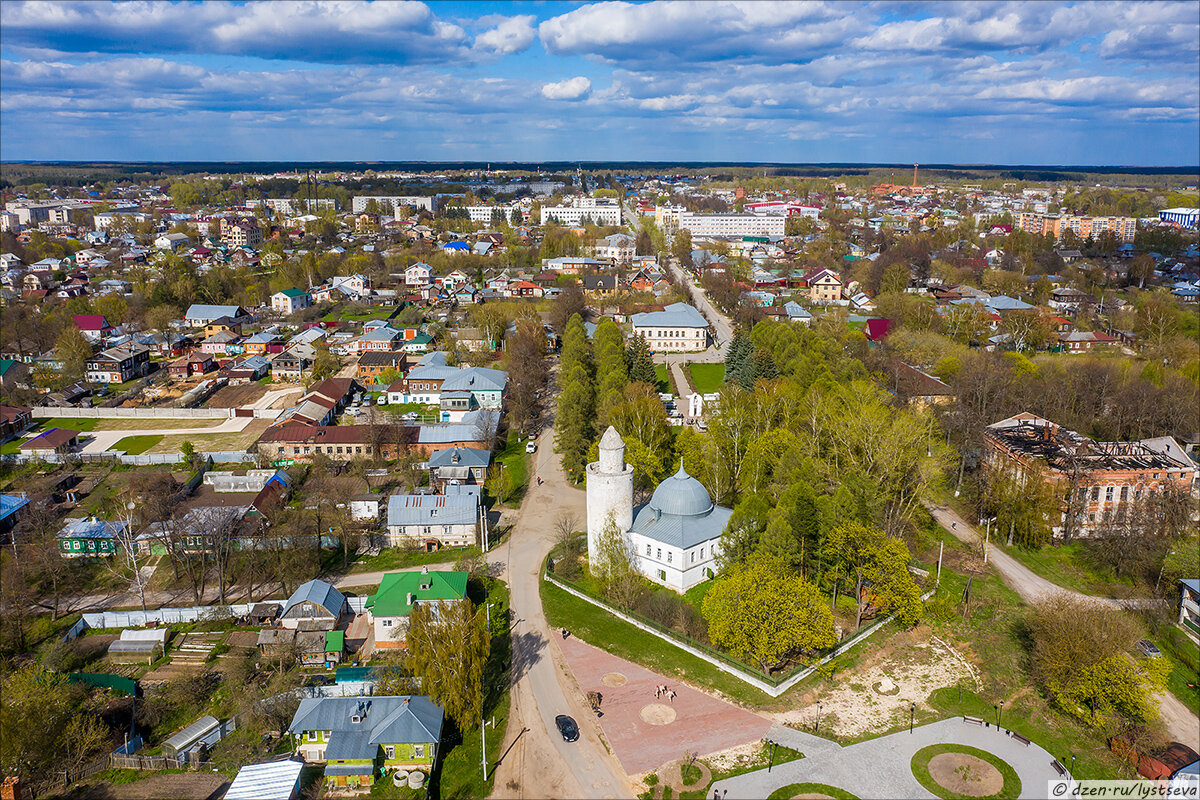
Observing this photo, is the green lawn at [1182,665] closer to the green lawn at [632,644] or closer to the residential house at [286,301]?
the green lawn at [632,644]

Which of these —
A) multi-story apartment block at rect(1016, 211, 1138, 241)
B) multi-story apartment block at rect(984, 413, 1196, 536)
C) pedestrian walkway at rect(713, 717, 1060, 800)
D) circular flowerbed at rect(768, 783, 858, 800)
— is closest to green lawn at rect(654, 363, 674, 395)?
multi-story apartment block at rect(984, 413, 1196, 536)

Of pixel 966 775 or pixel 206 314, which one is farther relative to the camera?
pixel 206 314

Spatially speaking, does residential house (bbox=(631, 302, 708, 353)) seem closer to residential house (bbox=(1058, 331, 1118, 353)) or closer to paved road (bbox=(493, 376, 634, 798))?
residential house (bbox=(1058, 331, 1118, 353))

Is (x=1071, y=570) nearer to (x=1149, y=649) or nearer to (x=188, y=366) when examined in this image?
(x=1149, y=649)

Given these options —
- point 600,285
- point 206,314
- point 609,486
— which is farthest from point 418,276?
point 609,486

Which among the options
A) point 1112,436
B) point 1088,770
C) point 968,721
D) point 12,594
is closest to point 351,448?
point 12,594
